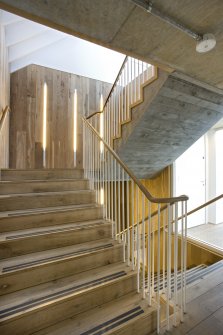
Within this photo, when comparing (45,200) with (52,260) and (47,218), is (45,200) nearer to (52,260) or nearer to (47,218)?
(47,218)

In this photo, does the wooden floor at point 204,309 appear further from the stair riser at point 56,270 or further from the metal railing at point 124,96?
the metal railing at point 124,96

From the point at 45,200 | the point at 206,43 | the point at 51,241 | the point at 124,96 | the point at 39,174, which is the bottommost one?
the point at 51,241

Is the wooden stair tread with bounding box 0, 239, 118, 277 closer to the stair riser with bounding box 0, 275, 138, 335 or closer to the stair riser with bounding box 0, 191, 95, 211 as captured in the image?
the stair riser with bounding box 0, 275, 138, 335

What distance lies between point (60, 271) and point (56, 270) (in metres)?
0.04

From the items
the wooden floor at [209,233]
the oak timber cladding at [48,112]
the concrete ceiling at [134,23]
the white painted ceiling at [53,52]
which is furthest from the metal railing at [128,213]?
the white painted ceiling at [53,52]

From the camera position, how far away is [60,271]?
1861 mm

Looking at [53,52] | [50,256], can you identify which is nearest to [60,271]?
[50,256]

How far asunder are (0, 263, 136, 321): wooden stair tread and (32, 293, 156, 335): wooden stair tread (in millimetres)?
194

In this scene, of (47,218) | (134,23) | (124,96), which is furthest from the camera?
(124,96)

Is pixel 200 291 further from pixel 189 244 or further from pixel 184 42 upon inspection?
pixel 184 42

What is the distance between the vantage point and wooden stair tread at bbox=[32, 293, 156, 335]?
4.90 ft

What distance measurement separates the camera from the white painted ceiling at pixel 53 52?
3443 millimetres

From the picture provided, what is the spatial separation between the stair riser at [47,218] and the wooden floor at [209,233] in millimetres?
2721

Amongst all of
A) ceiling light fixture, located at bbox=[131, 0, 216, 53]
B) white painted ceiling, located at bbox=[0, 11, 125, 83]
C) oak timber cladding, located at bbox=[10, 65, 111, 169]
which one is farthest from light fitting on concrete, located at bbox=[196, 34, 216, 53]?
oak timber cladding, located at bbox=[10, 65, 111, 169]
